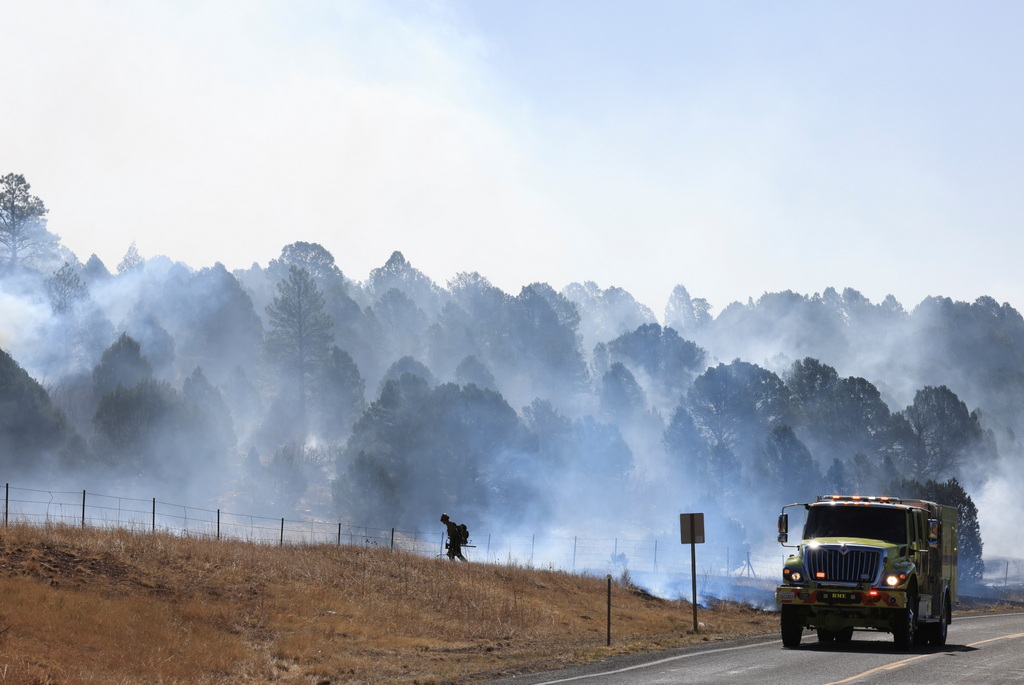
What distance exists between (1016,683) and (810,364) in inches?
4472

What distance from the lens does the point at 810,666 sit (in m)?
19.4

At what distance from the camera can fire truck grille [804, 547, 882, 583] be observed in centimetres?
Answer: 2262

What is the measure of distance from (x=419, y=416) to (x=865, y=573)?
74.9 metres

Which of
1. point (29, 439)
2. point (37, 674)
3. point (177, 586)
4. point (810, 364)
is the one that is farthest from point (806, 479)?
point (37, 674)

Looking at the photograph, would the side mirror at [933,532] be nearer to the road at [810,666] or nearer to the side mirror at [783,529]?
the road at [810,666]

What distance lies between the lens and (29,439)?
79938mm

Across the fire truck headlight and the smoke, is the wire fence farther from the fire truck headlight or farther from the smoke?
the fire truck headlight

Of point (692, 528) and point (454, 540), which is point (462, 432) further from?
point (692, 528)

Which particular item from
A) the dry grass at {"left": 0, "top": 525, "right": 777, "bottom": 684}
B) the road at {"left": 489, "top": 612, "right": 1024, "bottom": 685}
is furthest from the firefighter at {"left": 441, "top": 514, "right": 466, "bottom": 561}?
the road at {"left": 489, "top": 612, "right": 1024, "bottom": 685}

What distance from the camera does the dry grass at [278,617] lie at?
2227 cm

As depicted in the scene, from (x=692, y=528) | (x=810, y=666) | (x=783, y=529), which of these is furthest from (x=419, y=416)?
(x=810, y=666)

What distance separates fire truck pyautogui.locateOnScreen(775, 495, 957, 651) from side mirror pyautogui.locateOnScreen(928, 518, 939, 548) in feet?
0.07

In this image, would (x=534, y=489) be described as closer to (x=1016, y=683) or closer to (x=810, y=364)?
(x=810, y=364)

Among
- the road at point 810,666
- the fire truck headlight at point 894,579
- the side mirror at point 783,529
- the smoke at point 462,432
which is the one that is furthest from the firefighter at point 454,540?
the fire truck headlight at point 894,579
